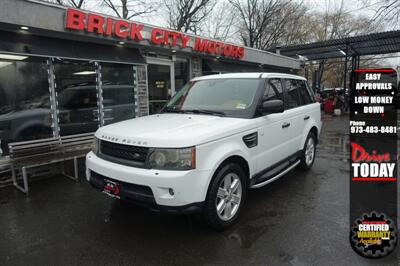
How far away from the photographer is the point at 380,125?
11930 millimetres

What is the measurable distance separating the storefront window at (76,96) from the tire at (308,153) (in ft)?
18.1

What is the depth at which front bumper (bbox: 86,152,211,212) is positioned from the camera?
9.30 ft

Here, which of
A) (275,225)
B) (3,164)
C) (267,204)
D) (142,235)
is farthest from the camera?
(3,164)

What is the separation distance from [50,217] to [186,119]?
7.72 ft

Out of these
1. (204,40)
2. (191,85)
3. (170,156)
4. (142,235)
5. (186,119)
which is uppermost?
(204,40)

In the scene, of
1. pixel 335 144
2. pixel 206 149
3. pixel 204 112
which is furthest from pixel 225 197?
pixel 335 144

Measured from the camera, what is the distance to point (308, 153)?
5.83 meters

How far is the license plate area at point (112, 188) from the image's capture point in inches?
124

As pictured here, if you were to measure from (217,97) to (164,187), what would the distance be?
195 cm

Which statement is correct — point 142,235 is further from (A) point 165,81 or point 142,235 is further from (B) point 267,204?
(A) point 165,81

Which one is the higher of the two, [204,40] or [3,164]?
[204,40]

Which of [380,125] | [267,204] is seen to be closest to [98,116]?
[267,204]

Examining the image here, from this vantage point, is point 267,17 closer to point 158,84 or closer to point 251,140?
point 158,84

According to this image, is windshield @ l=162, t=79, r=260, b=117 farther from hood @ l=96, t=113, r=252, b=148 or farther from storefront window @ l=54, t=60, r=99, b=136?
storefront window @ l=54, t=60, r=99, b=136
